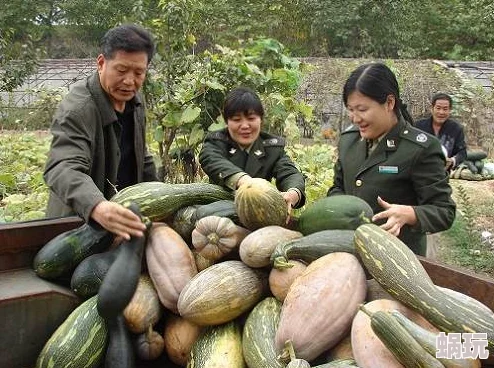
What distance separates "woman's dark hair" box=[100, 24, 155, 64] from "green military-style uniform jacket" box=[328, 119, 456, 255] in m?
1.18

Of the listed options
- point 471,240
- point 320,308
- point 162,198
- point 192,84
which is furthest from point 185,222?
point 471,240

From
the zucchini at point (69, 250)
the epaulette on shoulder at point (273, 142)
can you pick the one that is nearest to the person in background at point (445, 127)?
the epaulette on shoulder at point (273, 142)

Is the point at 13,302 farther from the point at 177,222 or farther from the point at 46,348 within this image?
the point at 177,222

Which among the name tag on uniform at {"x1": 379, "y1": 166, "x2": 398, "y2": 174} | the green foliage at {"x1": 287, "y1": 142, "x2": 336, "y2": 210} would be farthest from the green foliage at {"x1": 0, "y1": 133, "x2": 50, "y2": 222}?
the name tag on uniform at {"x1": 379, "y1": 166, "x2": 398, "y2": 174}

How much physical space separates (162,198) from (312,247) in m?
0.67

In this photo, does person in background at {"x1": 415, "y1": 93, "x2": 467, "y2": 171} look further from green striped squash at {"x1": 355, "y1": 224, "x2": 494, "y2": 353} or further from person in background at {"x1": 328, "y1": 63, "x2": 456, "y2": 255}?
green striped squash at {"x1": 355, "y1": 224, "x2": 494, "y2": 353}

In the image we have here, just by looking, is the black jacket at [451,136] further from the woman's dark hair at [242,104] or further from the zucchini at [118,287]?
the zucchini at [118,287]

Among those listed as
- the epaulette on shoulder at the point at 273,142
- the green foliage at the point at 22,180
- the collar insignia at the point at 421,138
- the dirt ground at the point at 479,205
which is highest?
the collar insignia at the point at 421,138

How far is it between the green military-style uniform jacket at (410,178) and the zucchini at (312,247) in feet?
1.77

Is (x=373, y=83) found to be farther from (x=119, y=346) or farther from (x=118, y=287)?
(x=119, y=346)

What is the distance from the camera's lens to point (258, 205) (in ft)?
6.84

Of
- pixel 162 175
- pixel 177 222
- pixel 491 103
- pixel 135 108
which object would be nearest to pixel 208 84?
pixel 162 175

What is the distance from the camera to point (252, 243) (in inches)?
77.2

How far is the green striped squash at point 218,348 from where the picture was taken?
1775mm
